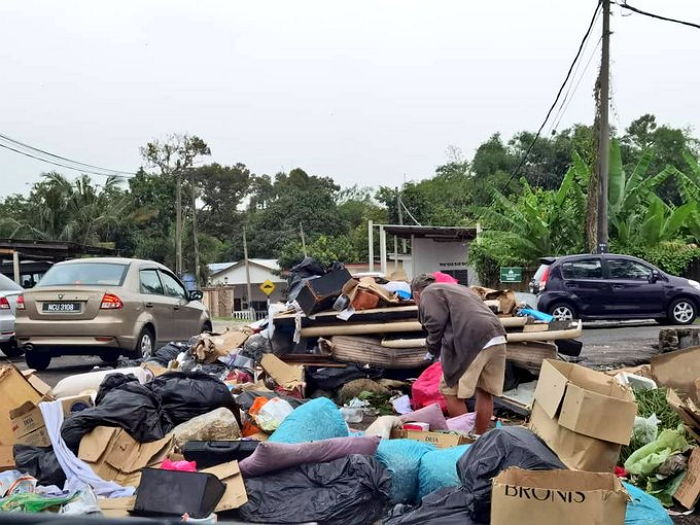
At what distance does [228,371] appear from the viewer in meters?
8.41

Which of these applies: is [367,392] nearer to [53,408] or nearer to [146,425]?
[146,425]

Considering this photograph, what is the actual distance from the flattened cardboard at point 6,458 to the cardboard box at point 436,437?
2.58 meters

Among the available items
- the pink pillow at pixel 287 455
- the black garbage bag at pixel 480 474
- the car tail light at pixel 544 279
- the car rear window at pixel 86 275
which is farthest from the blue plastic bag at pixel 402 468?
the car tail light at pixel 544 279

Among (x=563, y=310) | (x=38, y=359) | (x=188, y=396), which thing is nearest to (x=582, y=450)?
(x=188, y=396)

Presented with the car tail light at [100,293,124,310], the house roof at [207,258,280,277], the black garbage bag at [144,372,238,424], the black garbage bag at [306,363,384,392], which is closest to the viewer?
the black garbage bag at [144,372,238,424]

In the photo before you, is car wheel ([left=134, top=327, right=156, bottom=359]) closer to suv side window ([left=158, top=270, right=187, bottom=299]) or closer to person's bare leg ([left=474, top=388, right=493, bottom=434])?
suv side window ([left=158, top=270, right=187, bottom=299])

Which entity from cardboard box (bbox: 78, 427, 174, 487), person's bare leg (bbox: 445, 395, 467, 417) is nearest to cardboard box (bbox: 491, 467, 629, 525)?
cardboard box (bbox: 78, 427, 174, 487)

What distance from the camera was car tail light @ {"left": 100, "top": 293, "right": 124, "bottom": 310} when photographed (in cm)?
928

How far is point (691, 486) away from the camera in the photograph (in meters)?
4.44

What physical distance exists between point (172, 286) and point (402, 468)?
7.16 m

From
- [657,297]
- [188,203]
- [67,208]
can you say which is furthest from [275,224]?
[657,297]

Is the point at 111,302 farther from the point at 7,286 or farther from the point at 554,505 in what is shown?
the point at 554,505

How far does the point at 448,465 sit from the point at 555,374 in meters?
0.85

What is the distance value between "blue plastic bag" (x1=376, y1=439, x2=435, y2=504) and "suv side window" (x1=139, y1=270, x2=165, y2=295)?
6.16m
